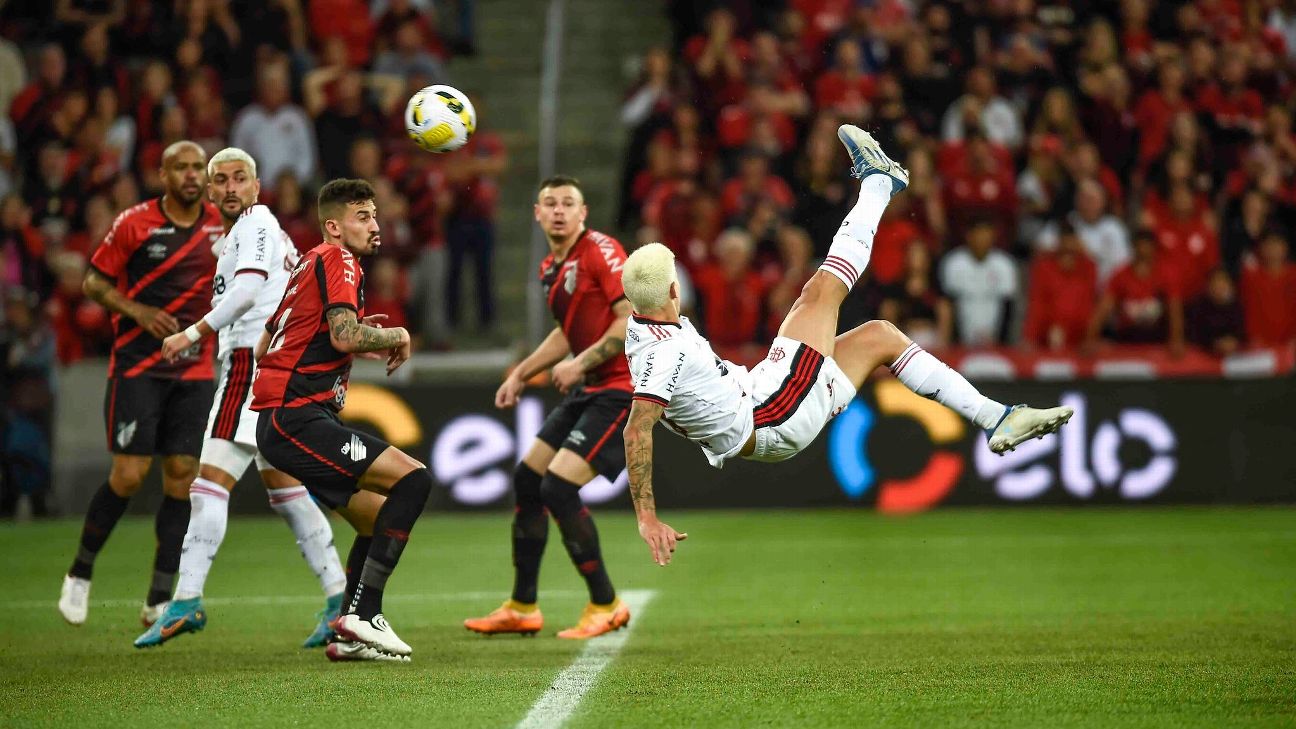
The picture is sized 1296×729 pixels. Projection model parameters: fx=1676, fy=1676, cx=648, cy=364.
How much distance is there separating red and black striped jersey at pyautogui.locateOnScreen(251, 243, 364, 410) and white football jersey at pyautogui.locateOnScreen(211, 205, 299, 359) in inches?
29.1

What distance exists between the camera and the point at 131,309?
9125 millimetres

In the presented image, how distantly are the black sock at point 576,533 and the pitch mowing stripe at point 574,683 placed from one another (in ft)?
0.84

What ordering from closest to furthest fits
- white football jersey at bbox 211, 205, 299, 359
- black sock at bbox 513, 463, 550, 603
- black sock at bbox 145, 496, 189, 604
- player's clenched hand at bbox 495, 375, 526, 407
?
white football jersey at bbox 211, 205, 299, 359 → player's clenched hand at bbox 495, 375, 526, 407 → black sock at bbox 513, 463, 550, 603 → black sock at bbox 145, 496, 189, 604

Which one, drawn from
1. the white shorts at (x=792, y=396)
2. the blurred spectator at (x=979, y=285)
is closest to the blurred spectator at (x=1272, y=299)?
the blurred spectator at (x=979, y=285)

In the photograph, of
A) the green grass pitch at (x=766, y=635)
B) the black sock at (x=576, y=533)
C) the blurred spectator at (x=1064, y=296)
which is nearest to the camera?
the green grass pitch at (x=766, y=635)

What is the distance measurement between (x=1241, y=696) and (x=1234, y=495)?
9452mm

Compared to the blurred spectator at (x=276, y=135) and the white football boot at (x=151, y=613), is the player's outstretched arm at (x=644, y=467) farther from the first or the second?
the blurred spectator at (x=276, y=135)

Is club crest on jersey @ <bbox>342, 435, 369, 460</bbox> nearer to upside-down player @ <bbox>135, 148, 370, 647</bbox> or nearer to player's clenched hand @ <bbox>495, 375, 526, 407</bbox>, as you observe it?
upside-down player @ <bbox>135, 148, 370, 647</bbox>

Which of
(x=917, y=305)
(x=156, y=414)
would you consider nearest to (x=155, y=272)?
(x=156, y=414)

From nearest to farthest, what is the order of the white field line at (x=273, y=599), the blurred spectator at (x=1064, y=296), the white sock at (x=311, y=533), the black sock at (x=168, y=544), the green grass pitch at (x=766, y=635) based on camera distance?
the green grass pitch at (x=766, y=635)
the white sock at (x=311, y=533)
the black sock at (x=168, y=544)
the white field line at (x=273, y=599)
the blurred spectator at (x=1064, y=296)

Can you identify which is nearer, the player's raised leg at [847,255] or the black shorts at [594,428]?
the player's raised leg at [847,255]

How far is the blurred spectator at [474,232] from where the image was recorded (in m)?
17.0

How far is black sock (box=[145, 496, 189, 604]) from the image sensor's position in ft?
30.0

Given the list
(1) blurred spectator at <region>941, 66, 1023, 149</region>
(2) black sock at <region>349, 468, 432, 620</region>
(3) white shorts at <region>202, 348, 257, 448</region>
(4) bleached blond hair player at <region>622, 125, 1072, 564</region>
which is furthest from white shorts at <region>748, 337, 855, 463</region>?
(1) blurred spectator at <region>941, 66, 1023, 149</region>
